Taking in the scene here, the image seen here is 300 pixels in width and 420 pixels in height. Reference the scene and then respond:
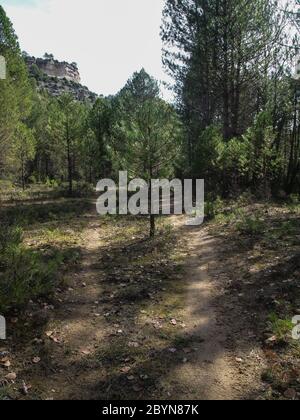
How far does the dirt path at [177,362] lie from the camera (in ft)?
20.1

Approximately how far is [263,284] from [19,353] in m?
5.94

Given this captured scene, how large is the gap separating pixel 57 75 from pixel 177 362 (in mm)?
184946

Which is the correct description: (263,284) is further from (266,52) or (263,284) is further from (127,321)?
(266,52)

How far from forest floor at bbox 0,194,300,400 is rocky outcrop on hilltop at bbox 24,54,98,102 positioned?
143 m

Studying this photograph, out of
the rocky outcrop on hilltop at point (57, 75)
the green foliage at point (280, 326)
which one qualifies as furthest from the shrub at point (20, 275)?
the rocky outcrop on hilltop at point (57, 75)

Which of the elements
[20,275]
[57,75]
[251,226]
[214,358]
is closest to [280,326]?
[214,358]

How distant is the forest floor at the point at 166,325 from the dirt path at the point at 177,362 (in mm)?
19

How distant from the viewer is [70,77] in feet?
599

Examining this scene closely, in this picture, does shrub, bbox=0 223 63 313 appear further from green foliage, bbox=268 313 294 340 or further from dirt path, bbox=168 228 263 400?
green foliage, bbox=268 313 294 340

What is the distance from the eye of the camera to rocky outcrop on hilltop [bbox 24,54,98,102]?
148000mm

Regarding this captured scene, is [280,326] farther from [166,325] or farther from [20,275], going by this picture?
[20,275]

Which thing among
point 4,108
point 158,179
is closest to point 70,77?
point 4,108

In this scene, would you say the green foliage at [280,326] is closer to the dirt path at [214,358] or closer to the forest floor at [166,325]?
the forest floor at [166,325]

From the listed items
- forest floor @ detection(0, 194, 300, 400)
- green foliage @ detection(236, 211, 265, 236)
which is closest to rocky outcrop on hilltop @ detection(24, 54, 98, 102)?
green foliage @ detection(236, 211, 265, 236)
